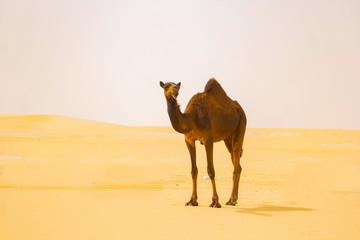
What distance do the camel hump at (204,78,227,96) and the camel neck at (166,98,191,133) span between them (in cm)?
168

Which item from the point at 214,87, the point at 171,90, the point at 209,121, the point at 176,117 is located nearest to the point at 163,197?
the point at 209,121

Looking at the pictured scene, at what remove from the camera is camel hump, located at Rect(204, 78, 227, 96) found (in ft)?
38.5

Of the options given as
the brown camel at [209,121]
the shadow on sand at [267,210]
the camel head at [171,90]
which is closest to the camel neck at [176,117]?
the brown camel at [209,121]

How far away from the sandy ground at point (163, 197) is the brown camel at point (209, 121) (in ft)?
3.11

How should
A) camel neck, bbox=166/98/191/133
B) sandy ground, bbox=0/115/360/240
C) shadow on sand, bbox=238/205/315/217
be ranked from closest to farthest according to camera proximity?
1. sandy ground, bbox=0/115/360/240
2. shadow on sand, bbox=238/205/315/217
3. camel neck, bbox=166/98/191/133

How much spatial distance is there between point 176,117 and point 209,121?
1027 millimetres

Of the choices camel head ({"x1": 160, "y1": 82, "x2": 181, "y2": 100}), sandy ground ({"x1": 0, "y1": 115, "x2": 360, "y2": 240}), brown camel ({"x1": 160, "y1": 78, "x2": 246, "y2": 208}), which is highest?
camel head ({"x1": 160, "y1": 82, "x2": 181, "y2": 100})

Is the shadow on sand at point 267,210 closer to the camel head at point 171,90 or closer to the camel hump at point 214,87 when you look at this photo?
the camel head at point 171,90

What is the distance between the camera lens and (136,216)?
870cm

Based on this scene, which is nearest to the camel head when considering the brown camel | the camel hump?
the brown camel

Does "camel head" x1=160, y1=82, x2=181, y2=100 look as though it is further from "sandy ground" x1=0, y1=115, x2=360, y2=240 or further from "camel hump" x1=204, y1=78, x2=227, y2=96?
"sandy ground" x1=0, y1=115, x2=360, y2=240

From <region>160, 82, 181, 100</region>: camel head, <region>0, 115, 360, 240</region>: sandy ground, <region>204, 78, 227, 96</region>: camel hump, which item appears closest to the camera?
<region>0, 115, 360, 240</region>: sandy ground

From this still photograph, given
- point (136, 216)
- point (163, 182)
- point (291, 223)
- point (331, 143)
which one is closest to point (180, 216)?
point (136, 216)

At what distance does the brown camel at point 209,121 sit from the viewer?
10.1m
